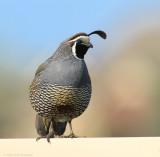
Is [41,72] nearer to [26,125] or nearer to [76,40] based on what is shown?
[76,40]

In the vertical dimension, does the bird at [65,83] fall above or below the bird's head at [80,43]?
below

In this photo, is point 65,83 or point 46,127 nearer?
point 65,83

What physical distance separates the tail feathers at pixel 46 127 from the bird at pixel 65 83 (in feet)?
0.59

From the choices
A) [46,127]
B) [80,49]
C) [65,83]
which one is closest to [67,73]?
[65,83]

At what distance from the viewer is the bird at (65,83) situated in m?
4.23

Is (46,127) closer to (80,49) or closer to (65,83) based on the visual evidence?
(65,83)

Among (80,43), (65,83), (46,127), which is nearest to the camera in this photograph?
(65,83)
